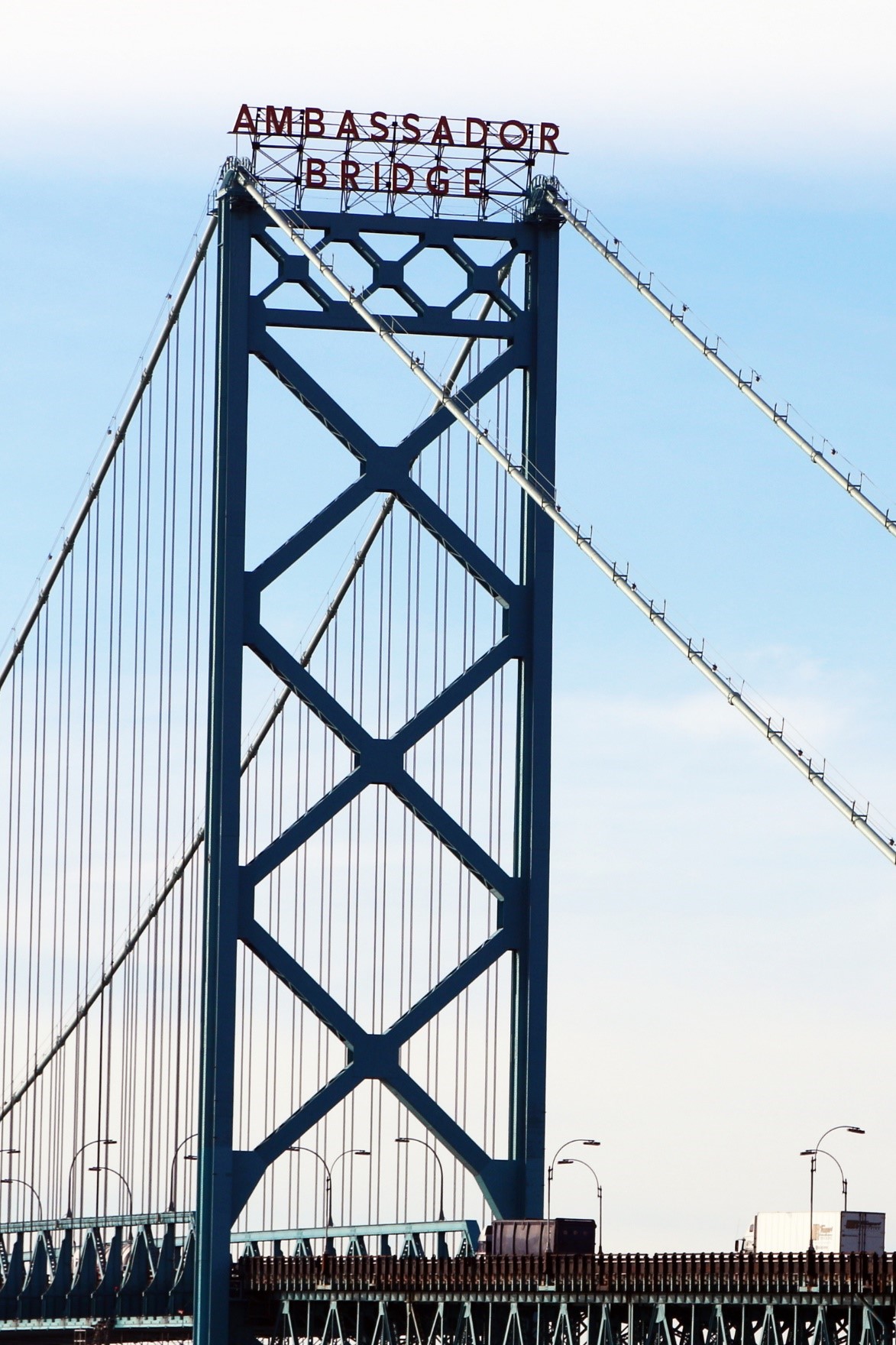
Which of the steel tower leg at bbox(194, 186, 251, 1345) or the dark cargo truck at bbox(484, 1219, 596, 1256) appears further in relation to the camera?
the steel tower leg at bbox(194, 186, 251, 1345)

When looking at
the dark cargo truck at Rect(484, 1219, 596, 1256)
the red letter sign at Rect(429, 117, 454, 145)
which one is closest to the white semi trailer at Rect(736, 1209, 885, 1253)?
the dark cargo truck at Rect(484, 1219, 596, 1256)

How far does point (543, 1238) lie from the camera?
283ft

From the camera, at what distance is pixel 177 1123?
308 feet

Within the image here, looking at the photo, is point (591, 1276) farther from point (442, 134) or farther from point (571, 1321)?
point (442, 134)

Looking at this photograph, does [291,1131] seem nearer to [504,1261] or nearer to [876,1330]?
[504,1261]

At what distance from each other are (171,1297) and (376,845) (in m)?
13.8

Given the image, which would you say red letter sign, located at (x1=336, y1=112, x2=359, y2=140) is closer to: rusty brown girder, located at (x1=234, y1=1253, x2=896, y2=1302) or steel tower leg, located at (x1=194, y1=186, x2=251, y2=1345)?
steel tower leg, located at (x1=194, y1=186, x2=251, y2=1345)

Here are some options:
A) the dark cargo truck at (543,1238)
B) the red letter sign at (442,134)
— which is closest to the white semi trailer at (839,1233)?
the dark cargo truck at (543,1238)

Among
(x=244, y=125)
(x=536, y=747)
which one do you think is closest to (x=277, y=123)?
(x=244, y=125)

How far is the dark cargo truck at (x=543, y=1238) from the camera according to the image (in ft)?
281

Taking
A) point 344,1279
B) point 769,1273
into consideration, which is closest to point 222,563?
point 344,1279

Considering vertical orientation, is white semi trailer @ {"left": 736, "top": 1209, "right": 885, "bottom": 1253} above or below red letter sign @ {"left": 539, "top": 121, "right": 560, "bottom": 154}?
below

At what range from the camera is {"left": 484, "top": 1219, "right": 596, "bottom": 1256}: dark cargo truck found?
85688mm

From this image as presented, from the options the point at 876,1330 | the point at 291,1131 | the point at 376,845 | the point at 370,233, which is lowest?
the point at 876,1330
